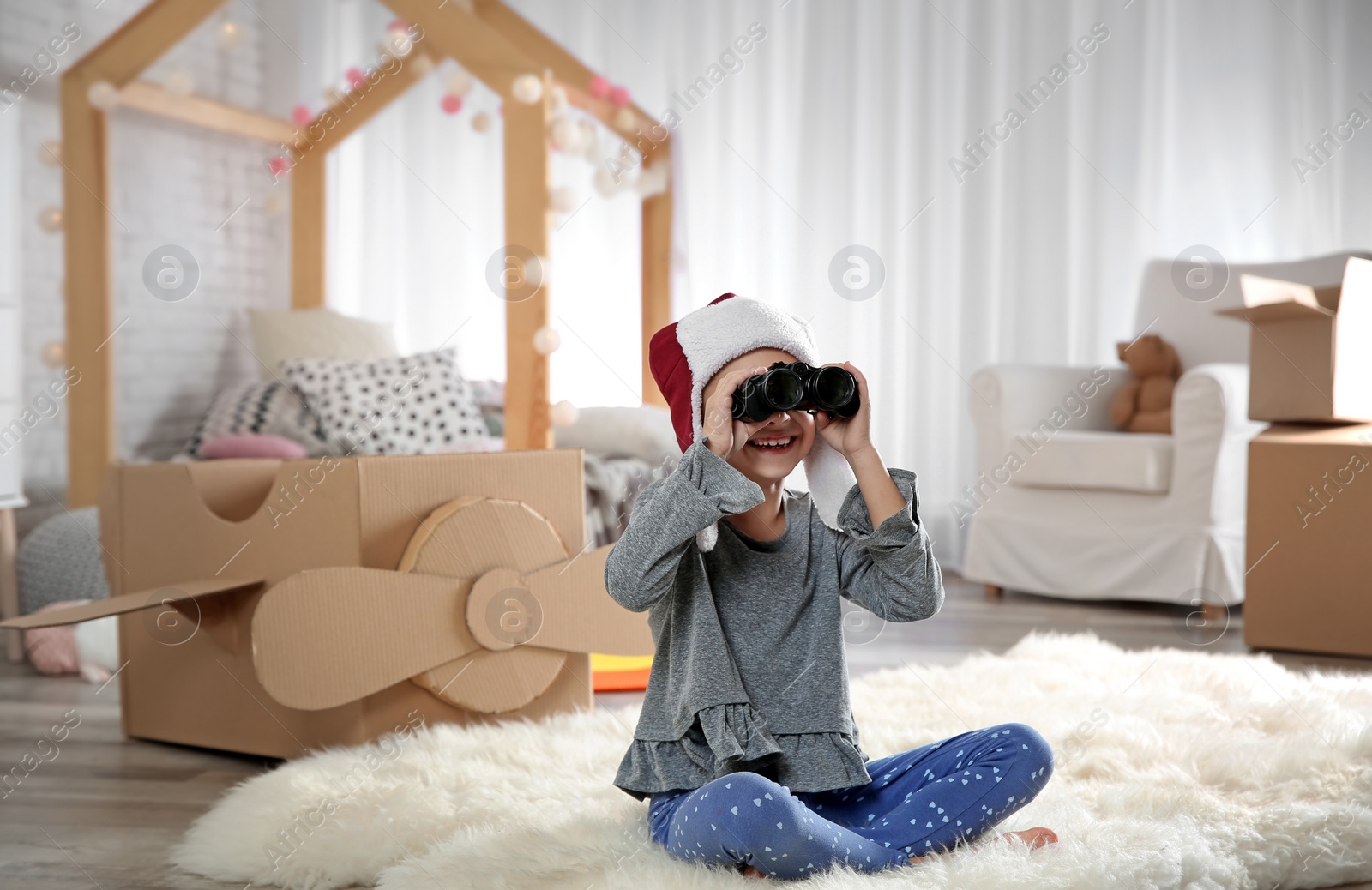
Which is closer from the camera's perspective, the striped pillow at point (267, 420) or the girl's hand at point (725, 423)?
the girl's hand at point (725, 423)

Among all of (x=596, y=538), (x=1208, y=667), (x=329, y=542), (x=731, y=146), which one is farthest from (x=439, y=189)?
(x=1208, y=667)

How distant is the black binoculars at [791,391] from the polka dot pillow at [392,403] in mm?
1689

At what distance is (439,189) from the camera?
376 cm

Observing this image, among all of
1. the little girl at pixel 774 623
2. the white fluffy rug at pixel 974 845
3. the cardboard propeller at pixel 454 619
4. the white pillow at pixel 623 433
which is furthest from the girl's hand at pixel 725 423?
the white pillow at pixel 623 433

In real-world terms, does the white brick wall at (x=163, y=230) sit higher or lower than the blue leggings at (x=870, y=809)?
higher

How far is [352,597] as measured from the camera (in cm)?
138

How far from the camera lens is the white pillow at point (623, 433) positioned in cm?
270

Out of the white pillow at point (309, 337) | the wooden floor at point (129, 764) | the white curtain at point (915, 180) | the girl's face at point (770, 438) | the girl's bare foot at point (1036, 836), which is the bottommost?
the wooden floor at point (129, 764)

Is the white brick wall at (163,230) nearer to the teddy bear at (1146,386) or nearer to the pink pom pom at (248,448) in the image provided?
the pink pom pom at (248,448)

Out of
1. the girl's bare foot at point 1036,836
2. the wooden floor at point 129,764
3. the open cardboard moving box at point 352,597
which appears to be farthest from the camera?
the open cardboard moving box at point 352,597

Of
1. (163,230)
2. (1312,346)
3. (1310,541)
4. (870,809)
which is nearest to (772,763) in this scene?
(870,809)

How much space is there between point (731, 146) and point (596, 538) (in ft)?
5.96

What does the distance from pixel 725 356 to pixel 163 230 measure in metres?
2.82

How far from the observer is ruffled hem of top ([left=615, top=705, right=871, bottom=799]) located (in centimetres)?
98
